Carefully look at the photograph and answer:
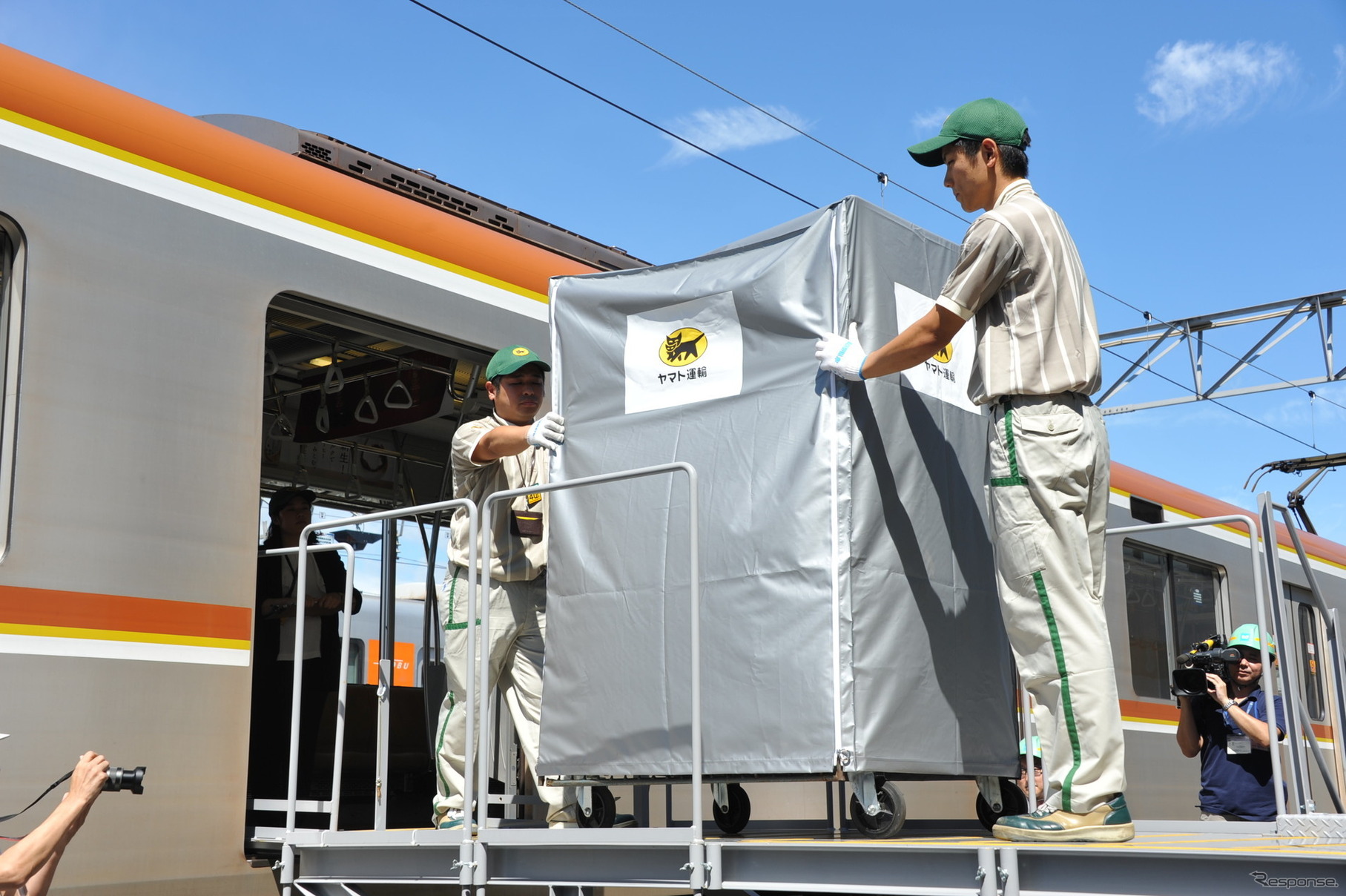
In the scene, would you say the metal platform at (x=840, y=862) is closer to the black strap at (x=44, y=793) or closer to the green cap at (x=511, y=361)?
the black strap at (x=44, y=793)

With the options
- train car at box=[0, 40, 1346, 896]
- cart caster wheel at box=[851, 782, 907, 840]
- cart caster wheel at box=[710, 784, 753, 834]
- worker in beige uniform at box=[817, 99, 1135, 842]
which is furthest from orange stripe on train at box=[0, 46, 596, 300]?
cart caster wheel at box=[851, 782, 907, 840]

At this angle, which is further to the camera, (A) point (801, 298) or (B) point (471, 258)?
(B) point (471, 258)

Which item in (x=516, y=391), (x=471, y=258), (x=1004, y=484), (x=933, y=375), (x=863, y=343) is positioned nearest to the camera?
(x=1004, y=484)

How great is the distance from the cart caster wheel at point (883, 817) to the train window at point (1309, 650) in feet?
27.2

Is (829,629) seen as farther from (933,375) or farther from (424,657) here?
(424,657)

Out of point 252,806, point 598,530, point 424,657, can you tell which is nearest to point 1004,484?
point 598,530

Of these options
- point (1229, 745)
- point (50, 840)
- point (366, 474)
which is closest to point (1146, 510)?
point (1229, 745)

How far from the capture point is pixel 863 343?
12.1 ft

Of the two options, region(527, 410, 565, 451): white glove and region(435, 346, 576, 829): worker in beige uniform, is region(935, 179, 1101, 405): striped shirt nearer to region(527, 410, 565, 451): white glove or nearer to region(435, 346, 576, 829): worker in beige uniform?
region(527, 410, 565, 451): white glove

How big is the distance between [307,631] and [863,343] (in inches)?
148

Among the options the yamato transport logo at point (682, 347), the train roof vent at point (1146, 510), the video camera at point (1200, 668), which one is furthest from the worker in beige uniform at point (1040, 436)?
the train roof vent at point (1146, 510)

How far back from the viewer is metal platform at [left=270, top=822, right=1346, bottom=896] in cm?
264

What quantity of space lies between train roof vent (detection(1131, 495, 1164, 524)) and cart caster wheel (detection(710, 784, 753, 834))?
220 inches

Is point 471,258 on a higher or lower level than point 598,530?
higher
